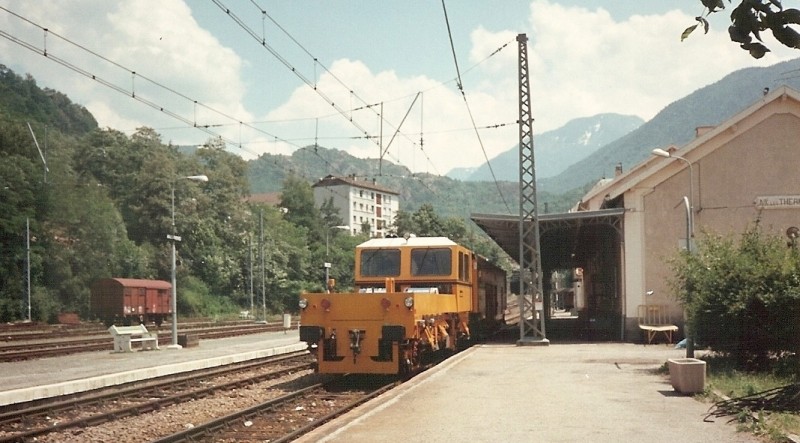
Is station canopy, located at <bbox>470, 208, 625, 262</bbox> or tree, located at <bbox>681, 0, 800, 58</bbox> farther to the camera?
station canopy, located at <bbox>470, 208, 625, 262</bbox>

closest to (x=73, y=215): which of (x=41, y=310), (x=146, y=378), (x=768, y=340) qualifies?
(x=41, y=310)

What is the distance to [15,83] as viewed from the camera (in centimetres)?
9100

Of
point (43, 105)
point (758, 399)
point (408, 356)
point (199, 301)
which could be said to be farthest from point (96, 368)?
point (43, 105)

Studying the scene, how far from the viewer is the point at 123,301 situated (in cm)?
4306

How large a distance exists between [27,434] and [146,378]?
21.8ft

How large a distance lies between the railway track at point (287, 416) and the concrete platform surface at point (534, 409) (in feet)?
1.73

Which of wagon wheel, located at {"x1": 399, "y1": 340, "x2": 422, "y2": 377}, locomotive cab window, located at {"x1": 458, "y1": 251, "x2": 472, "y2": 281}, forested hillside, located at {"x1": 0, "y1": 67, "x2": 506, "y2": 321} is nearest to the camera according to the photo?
wagon wheel, located at {"x1": 399, "y1": 340, "x2": 422, "y2": 377}

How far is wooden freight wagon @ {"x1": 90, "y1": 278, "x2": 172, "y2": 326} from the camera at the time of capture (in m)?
43.2

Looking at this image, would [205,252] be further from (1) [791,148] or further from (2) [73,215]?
(1) [791,148]

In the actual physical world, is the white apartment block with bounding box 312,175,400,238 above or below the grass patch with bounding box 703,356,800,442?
above

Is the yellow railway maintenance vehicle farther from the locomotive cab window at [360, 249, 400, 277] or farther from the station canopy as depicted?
the station canopy

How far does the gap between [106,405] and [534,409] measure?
23.8 ft

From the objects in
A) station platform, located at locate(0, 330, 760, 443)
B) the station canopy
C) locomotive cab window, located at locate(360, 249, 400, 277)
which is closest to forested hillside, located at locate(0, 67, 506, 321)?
the station canopy

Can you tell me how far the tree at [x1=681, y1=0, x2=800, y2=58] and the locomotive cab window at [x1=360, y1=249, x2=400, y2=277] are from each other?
46.6 ft
